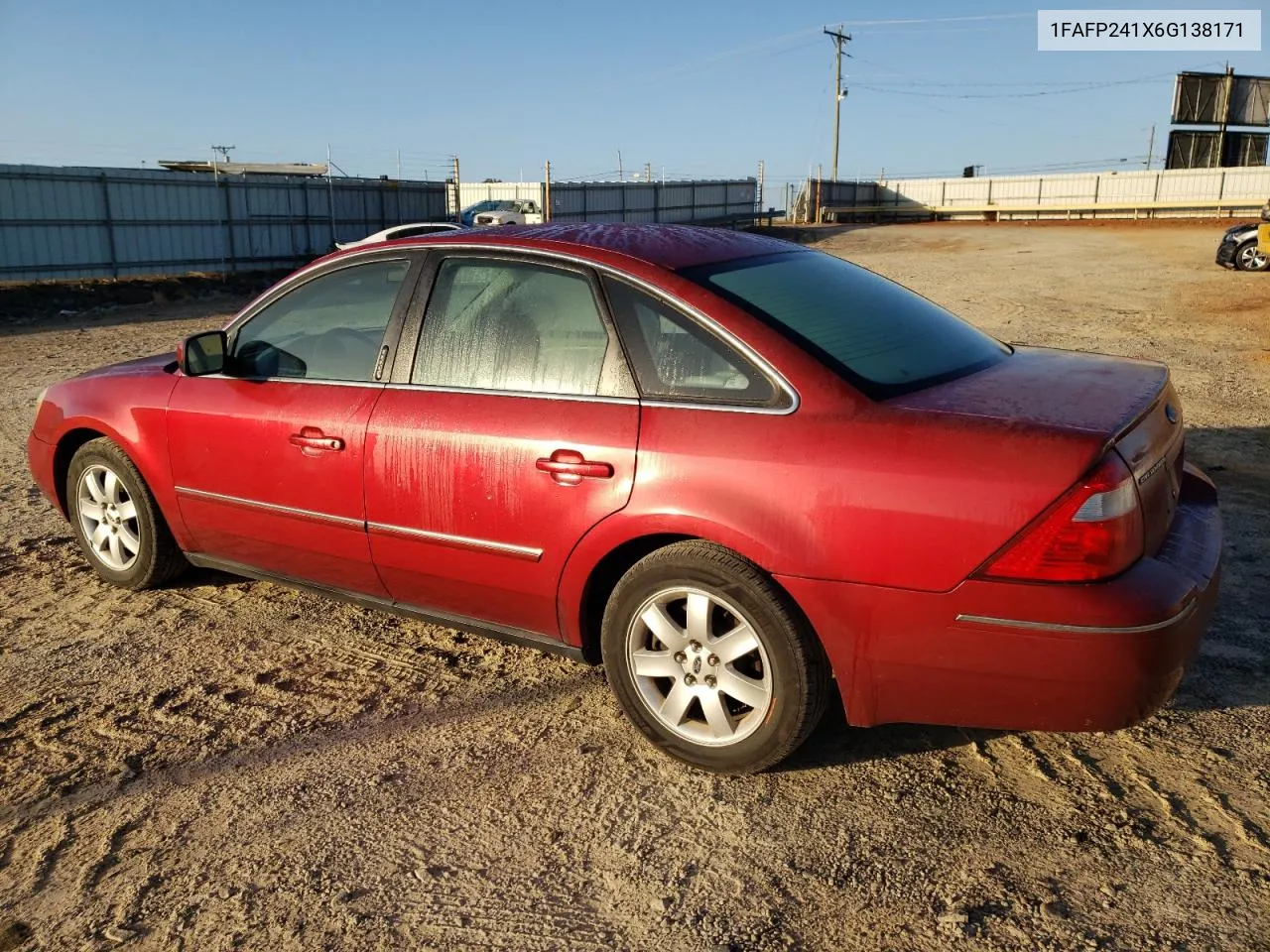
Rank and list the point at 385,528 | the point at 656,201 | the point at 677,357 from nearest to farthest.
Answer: the point at 677,357
the point at 385,528
the point at 656,201

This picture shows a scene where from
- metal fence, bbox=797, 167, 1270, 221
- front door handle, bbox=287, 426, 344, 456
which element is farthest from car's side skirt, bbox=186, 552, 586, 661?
metal fence, bbox=797, 167, 1270, 221

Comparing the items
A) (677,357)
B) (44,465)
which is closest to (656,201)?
(44,465)

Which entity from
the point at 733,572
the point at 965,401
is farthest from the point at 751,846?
the point at 965,401

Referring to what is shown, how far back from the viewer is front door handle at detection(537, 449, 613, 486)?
3201 millimetres

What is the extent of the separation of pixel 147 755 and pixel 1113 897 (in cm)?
289

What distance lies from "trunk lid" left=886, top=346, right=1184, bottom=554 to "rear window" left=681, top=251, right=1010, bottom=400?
11 centimetres

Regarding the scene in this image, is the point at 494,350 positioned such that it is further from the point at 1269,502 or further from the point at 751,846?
the point at 1269,502

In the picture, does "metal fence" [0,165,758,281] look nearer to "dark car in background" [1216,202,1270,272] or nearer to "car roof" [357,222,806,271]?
"dark car in background" [1216,202,1270,272]

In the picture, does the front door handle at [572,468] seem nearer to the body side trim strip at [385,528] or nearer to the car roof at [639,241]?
the body side trim strip at [385,528]

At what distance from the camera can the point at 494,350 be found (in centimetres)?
360

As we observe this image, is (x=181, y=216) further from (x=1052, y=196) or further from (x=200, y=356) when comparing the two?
(x=1052, y=196)

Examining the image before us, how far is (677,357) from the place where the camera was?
3.22 metres

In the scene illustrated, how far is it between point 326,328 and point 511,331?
3.31 feet

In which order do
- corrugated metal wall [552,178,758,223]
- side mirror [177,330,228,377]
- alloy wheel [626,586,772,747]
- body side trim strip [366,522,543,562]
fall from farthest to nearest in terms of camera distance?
1. corrugated metal wall [552,178,758,223]
2. side mirror [177,330,228,377]
3. body side trim strip [366,522,543,562]
4. alloy wheel [626,586,772,747]
